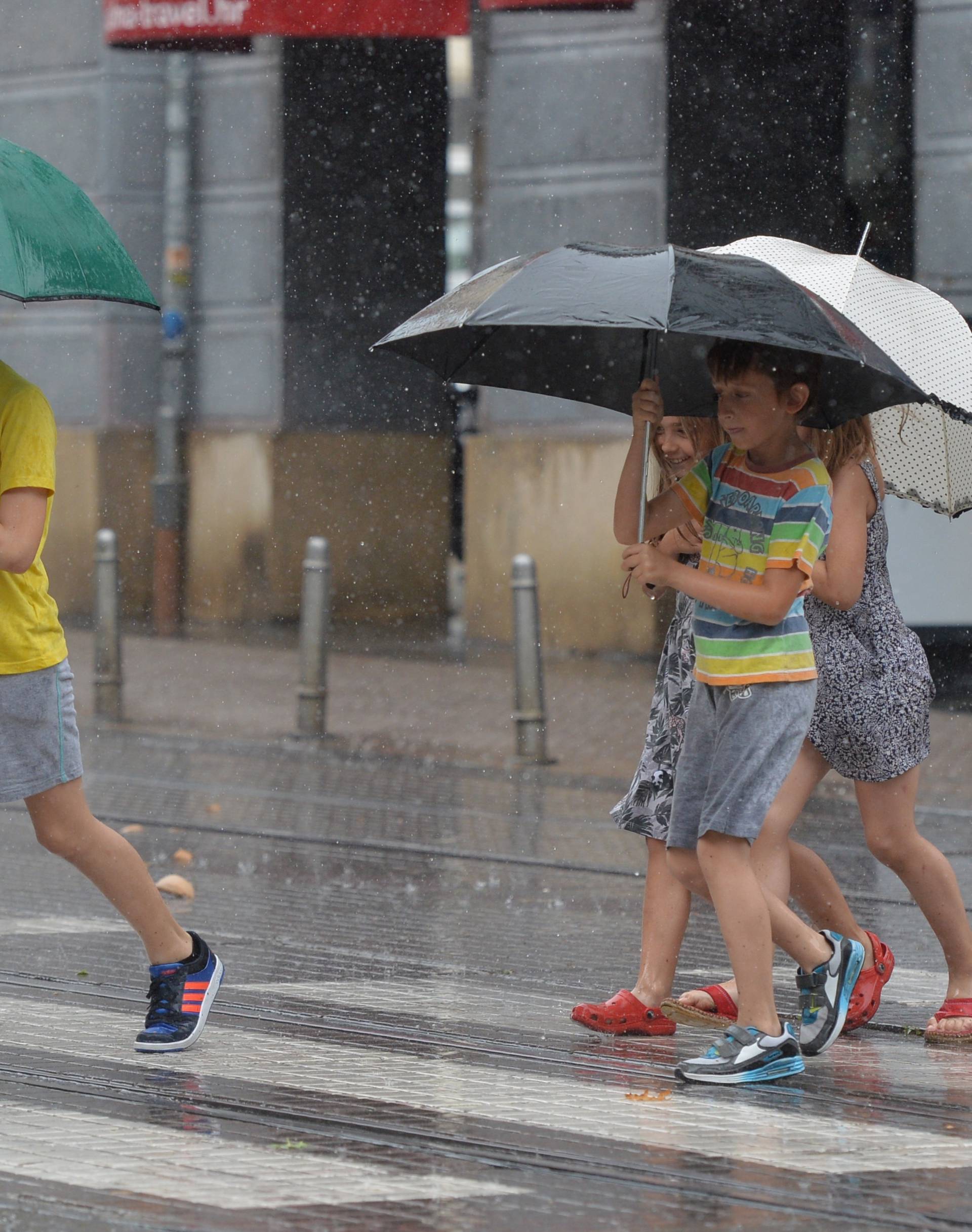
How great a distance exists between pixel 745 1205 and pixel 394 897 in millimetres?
4073

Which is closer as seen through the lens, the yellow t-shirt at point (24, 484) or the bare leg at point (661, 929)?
the yellow t-shirt at point (24, 484)

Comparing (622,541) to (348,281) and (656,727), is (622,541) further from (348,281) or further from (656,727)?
(348,281)

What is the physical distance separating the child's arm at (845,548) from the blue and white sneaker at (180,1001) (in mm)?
1587

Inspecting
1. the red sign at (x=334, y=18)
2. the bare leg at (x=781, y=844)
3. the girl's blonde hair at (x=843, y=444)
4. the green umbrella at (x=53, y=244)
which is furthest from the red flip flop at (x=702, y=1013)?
the red sign at (x=334, y=18)

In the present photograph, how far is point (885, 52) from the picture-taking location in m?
14.6

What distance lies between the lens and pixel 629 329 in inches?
212

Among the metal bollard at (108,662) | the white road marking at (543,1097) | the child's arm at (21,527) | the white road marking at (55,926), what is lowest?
the metal bollard at (108,662)

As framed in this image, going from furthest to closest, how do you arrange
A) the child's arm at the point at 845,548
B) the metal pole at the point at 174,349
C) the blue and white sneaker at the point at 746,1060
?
the metal pole at the point at 174,349 < the child's arm at the point at 845,548 < the blue and white sneaker at the point at 746,1060

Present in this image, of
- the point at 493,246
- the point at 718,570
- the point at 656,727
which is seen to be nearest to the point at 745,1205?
the point at 718,570

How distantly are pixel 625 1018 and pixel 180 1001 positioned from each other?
1057 mm

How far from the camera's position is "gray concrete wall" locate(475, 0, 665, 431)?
15.6 meters

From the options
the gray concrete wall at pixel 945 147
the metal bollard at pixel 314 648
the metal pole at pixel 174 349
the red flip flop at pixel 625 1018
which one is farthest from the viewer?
the metal pole at pixel 174 349

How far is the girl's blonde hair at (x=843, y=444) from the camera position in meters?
5.29

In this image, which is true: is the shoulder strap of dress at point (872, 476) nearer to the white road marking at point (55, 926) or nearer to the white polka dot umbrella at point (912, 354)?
the white polka dot umbrella at point (912, 354)
